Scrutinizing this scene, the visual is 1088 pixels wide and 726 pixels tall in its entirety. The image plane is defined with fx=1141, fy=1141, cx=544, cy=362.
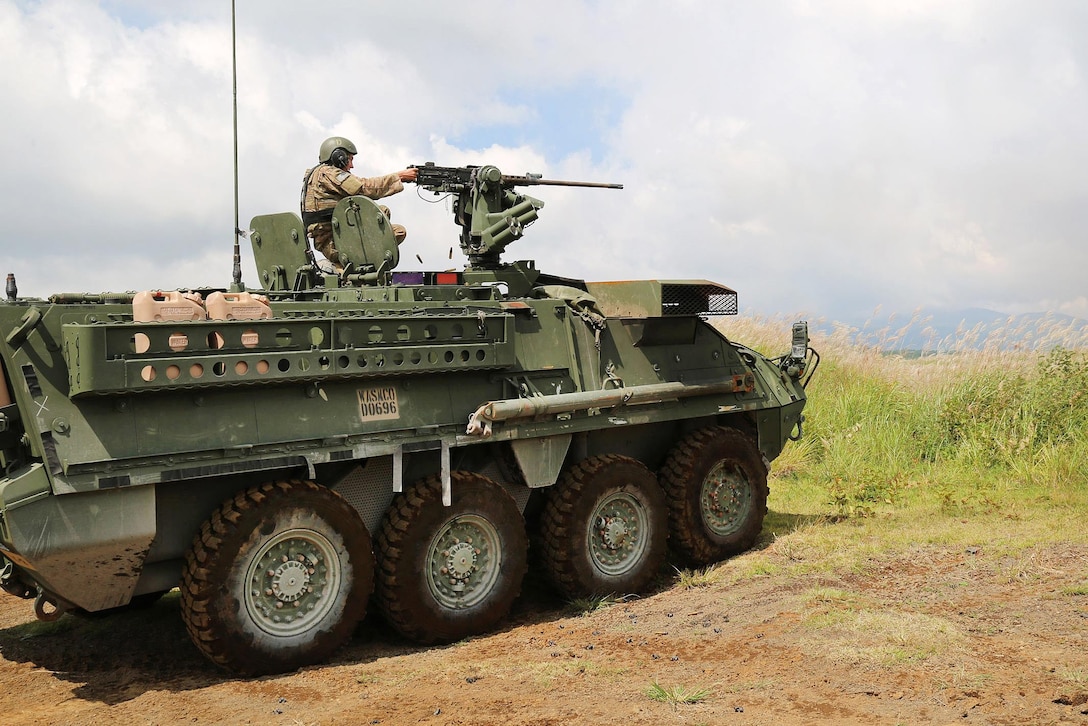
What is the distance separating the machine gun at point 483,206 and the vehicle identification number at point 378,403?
2.16 metres

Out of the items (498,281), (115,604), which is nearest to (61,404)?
(115,604)

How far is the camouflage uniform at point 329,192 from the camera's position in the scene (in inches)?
348

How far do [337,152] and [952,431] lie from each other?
324 inches

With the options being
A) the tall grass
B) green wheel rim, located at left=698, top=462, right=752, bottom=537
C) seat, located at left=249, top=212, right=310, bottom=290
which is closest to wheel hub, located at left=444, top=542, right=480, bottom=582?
green wheel rim, located at left=698, top=462, right=752, bottom=537

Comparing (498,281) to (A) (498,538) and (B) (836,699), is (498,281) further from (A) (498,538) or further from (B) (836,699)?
(B) (836,699)

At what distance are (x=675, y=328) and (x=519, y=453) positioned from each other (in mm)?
1910

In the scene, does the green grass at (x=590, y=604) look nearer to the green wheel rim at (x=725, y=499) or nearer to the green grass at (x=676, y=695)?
the green wheel rim at (x=725, y=499)

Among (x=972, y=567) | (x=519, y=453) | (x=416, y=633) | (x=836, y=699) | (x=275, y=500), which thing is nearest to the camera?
(x=836, y=699)

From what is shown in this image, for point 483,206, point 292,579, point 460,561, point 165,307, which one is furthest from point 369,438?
point 483,206

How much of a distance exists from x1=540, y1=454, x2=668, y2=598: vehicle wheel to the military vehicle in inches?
0.7

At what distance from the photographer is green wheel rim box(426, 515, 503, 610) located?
742 centimetres

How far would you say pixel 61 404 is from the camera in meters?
6.00

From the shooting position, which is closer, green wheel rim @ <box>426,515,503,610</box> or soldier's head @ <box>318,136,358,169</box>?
green wheel rim @ <box>426,515,503,610</box>

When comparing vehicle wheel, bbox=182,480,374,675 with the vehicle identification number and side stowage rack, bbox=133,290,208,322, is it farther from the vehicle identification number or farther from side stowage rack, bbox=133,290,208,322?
side stowage rack, bbox=133,290,208,322
